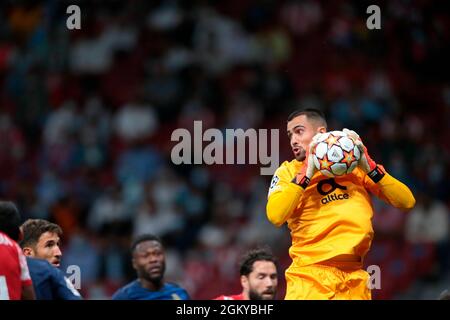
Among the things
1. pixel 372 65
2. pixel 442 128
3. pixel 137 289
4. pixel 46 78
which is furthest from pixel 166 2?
pixel 137 289

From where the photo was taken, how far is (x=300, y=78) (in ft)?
51.9

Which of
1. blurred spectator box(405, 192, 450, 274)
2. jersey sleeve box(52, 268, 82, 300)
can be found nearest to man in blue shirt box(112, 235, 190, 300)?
jersey sleeve box(52, 268, 82, 300)

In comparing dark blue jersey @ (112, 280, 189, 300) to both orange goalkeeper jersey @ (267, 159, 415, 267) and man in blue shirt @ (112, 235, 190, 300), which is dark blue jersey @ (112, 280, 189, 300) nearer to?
man in blue shirt @ (112, 235, 190, 300)

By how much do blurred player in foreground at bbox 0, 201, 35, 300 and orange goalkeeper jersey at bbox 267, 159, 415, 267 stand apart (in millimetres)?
1566

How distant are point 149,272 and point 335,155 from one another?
288 cm

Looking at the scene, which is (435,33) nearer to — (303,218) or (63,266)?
(63,266)

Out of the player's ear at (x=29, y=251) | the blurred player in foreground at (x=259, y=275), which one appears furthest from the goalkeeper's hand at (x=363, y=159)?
the player's ear at (x=29, y=251)

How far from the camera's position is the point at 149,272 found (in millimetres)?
9469

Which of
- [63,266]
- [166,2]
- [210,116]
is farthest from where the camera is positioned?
[166,2]

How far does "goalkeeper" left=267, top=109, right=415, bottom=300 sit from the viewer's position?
711 centimetres

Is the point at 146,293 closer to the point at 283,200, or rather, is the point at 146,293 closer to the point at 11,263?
the point at 283,200

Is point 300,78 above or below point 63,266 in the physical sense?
above

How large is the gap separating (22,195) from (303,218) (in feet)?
26.6

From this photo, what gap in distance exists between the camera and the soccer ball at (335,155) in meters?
7.04
